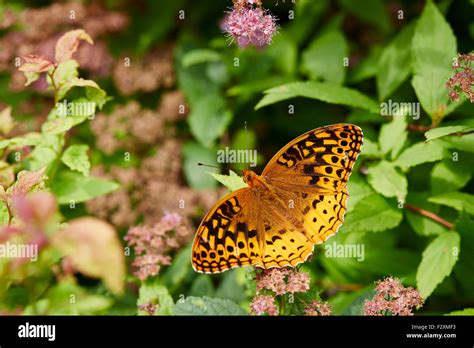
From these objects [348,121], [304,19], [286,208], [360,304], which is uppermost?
[304,19]

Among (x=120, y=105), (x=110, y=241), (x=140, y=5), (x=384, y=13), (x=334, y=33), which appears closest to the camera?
(x=110, y=241)

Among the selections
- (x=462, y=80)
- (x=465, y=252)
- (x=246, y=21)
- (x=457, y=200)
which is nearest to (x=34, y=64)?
(x=246, y=21)

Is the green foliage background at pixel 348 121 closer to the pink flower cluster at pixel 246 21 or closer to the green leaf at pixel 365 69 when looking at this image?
the green leaf at pixel 365 69

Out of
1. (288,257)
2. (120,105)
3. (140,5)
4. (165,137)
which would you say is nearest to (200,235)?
(288,257)

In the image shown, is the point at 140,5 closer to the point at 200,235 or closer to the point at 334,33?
the point at 334,33

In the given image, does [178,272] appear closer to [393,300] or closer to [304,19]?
[393,300]
